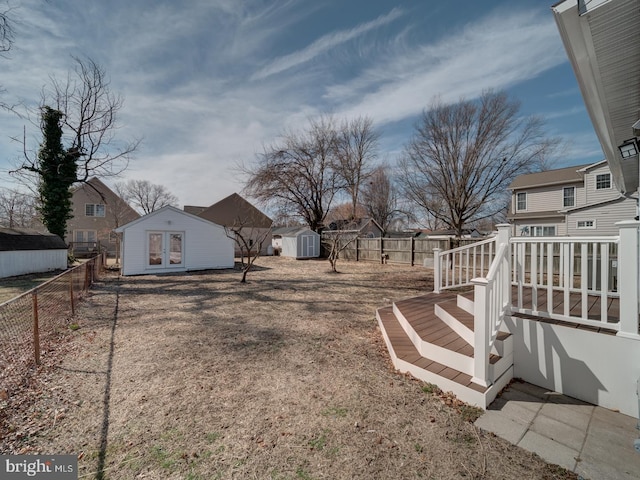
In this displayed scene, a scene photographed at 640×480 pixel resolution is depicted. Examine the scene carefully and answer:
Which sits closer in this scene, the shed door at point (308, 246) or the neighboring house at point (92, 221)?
the shed door at point (308, 246)

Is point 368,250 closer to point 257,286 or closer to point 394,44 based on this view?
point 257,286

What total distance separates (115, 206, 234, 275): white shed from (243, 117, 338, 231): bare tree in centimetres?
645

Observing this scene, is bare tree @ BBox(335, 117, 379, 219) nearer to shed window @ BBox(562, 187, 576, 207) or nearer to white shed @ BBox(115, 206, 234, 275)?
white shed @ BBox(115, 206, 234, 275)

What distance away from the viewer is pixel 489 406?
2617 mm

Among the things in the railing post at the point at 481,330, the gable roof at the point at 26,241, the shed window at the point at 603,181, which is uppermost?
the shed window at the point at 603,181

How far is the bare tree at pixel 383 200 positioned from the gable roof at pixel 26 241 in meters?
22.0

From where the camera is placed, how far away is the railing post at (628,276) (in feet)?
7.86

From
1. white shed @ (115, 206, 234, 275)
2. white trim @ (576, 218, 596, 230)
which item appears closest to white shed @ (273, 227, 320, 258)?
white shed @ (115, 206, 234, 275)

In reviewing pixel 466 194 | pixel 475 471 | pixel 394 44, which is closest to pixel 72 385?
pixel 475 471

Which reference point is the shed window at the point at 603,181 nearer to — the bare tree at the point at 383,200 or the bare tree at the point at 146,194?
the bare tree at the point at 383,200

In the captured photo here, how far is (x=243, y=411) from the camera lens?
2561 mm

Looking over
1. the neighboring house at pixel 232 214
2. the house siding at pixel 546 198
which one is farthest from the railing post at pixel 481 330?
the neighboring house at pixel 232 214

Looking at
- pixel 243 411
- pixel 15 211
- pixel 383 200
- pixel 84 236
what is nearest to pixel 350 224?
pixel 383 200

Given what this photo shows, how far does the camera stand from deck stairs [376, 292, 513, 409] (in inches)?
108
